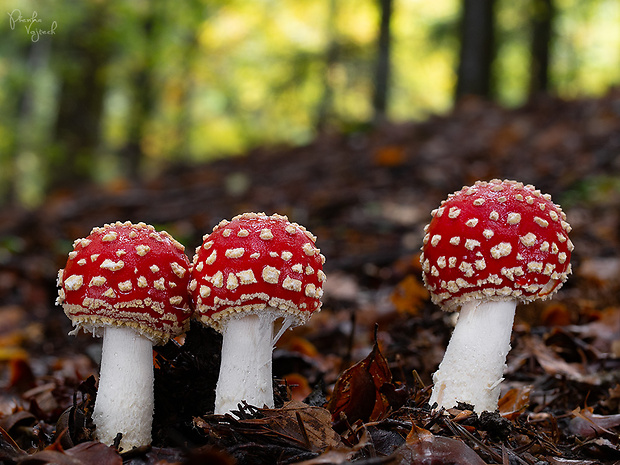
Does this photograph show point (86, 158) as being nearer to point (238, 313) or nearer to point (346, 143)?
point (346, 143)

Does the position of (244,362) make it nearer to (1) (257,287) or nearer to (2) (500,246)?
(1) (257,287)

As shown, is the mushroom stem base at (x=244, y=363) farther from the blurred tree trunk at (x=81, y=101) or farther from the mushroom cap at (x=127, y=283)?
the blurred tree trunk at (x=81, y=101)

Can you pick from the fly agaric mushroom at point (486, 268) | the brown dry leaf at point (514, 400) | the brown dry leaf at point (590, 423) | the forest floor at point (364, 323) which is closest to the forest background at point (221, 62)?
the forest floor at point (364, 323)

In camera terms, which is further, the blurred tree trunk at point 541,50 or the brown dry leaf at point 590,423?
the blurred tree trunk at point 541,50

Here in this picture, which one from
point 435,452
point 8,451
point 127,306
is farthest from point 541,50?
point 8,451

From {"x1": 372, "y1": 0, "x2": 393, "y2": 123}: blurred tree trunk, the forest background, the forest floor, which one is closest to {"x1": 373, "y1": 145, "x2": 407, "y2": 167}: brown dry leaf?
the forest floor

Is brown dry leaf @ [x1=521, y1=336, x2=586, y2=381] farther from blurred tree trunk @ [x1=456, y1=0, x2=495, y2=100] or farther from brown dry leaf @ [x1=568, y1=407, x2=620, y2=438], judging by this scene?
blurred tree trunk @ [x1=456, y1=0, x2=495, y2=100]
